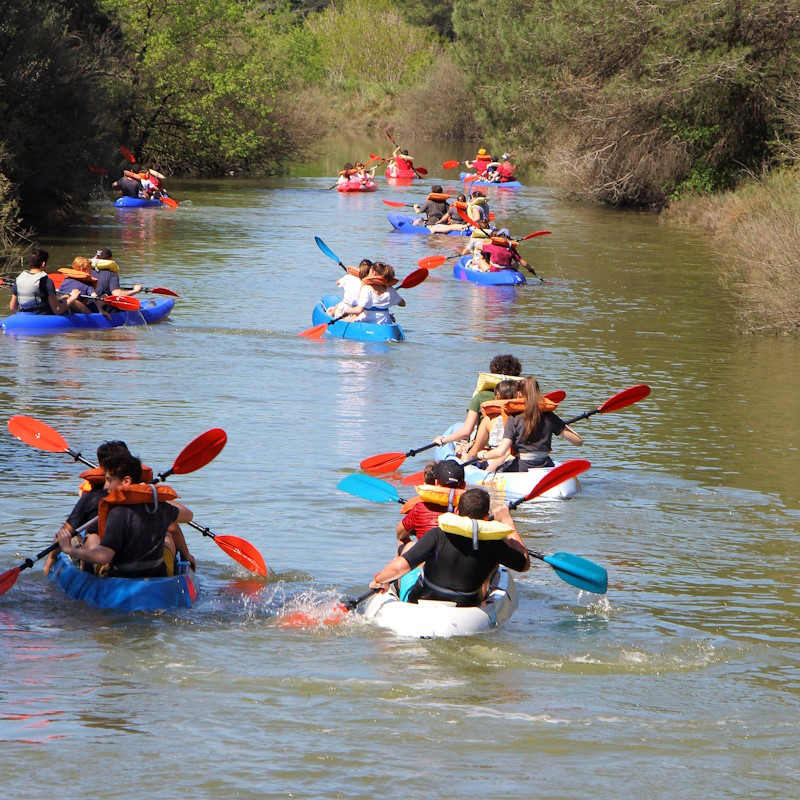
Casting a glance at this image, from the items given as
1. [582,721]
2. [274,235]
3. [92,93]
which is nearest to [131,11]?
[92,93]

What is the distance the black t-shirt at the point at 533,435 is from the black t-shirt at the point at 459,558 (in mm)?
2890

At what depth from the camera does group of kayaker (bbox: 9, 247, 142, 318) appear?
1495 centimetres

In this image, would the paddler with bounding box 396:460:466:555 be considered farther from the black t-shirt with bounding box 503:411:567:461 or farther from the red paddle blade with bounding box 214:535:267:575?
the black t-shirt with bounding box 503:411:567:461

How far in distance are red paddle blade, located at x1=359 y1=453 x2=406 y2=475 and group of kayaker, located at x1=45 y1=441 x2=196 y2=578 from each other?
2.62 meters

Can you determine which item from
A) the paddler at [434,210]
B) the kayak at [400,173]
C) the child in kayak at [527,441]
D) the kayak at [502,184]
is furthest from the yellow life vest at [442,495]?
the kayak at [400,173]

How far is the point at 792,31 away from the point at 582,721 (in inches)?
825

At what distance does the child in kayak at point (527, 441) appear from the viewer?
31.9ft

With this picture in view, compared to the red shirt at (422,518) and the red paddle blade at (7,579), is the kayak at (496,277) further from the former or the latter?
the red paddle blade at (7,579)

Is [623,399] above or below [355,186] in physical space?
below

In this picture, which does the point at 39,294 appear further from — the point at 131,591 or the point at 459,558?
the point at 459,558

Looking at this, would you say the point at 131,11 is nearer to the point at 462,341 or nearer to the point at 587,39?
the point at 587,39

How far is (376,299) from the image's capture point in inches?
609

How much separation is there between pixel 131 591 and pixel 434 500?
5.67ft

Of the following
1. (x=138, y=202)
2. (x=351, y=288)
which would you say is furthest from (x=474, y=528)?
(x=138, y=202)
